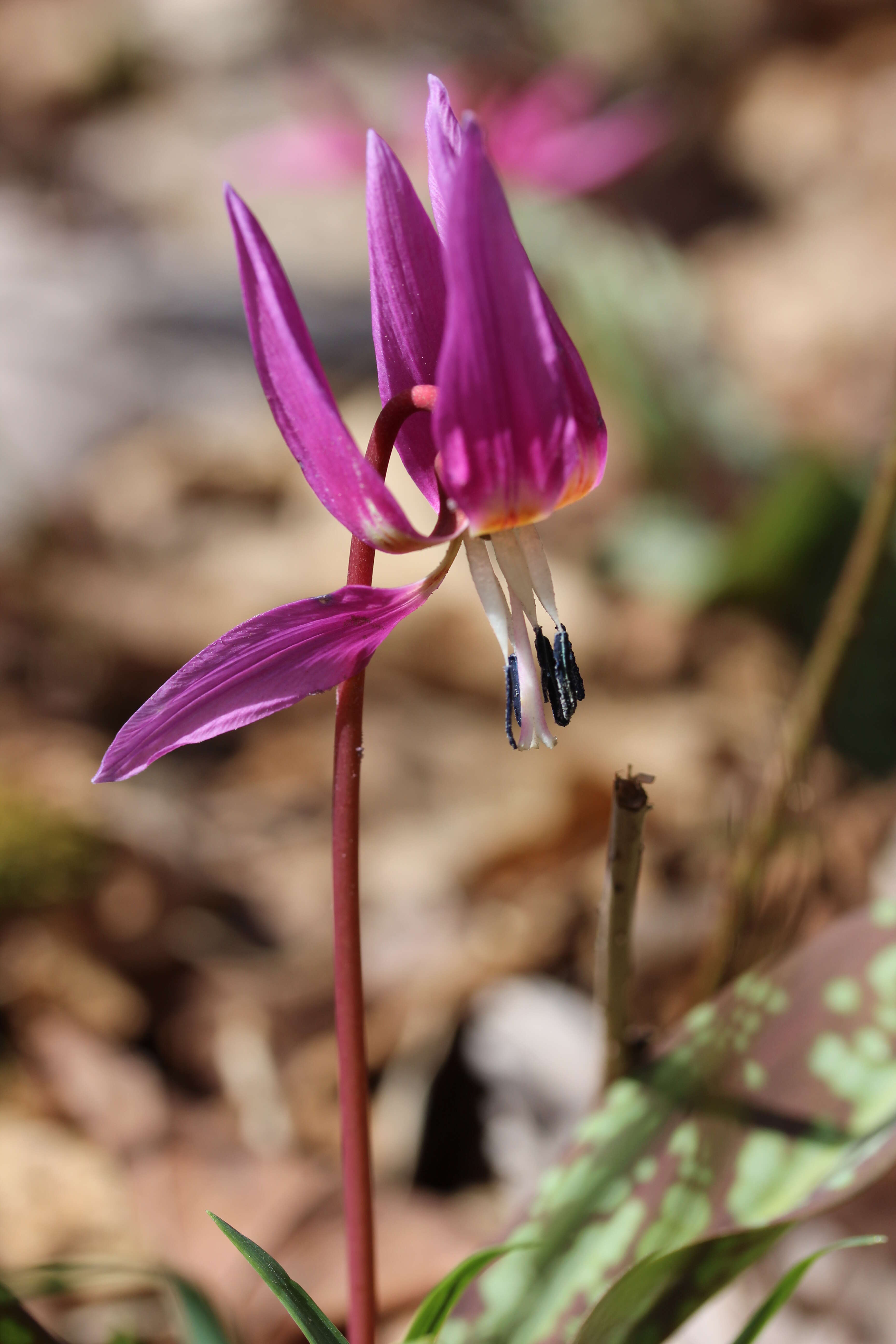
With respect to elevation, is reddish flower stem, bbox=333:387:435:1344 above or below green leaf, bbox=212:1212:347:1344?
above

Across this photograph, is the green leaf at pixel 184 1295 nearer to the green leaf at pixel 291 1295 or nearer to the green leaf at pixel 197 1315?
the green leaf at pixel 197 1315

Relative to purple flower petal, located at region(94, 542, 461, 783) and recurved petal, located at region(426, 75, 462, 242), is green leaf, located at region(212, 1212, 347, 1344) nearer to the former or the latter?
purple flower petal, located at region(94, 542, 461, 783)

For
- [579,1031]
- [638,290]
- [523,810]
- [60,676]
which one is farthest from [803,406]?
[579,1031]

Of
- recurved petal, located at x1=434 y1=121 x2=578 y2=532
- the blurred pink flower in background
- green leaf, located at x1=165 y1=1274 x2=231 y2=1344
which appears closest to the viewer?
recurved petal, located at x1=434 y1=121 x2=578 y2=532

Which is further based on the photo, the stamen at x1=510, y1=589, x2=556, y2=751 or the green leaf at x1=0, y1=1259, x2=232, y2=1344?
the green leaf at x1=0, y1=1259, x2=232, y2=1344

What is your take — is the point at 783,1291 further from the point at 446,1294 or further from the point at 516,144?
the point at 516,144

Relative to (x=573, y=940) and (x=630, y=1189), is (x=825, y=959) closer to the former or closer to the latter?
(x=630, y=1189)

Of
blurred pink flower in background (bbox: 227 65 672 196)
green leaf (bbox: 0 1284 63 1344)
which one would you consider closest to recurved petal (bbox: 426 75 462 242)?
green leaf (bbox: 0 1284 63 1344)

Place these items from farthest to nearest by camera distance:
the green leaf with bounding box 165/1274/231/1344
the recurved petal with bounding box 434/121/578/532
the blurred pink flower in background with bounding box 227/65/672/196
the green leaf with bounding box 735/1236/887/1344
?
1. the blurred pink flower in background with bounding box 227/65/672/196
2. the green leaf with bounding box 165/1274/231/1344
3. the green leaf with bounding box 735/1236/887/1344
4. the recurved petal with bounding box 434/121/578/532
